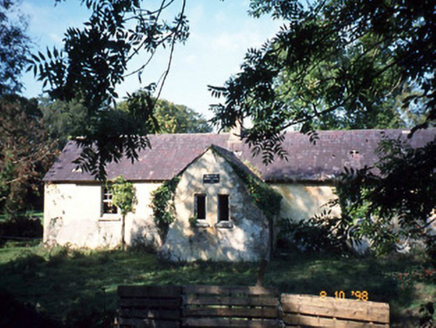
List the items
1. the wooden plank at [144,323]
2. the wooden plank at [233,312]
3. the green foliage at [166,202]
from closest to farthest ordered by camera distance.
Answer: the wooden plank at [233,312]
the wooden plank at [144,323]
the green foliage at [166,202]

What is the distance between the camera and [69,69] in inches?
173

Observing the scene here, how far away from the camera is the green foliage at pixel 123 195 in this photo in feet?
66.6

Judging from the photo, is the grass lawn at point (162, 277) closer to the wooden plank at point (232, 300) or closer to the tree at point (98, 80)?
the wooden plank at point (232, 300)

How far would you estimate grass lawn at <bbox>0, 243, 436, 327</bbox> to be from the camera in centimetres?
1001

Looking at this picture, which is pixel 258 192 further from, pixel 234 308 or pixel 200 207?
pixel 234 308

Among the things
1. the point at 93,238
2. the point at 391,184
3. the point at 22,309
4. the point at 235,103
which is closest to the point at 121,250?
the point at 93,238

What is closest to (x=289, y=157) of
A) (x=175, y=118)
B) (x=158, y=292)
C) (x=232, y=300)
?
(x=232, y=300)

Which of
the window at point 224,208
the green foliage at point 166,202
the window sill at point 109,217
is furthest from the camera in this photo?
the window sill at point 109,217

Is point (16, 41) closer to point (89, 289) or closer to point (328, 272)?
point (89, 289)

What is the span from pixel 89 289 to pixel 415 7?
12.0 meters

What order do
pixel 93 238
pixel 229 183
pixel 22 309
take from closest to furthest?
pixel 22 309
pixel 229 183
pixel 93 238

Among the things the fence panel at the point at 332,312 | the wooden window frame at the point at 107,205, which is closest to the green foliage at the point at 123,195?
the wooden window frame at the point at 107,205

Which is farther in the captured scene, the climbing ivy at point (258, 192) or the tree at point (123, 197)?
the tree at point (123, 197)

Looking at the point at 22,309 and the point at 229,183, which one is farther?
the point at 229,183
